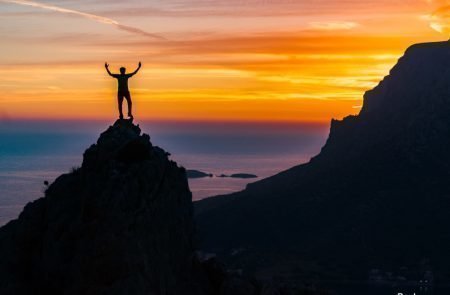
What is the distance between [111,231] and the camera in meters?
33.4

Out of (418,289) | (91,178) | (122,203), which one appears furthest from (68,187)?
(418,289)

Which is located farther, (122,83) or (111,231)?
(122,83)

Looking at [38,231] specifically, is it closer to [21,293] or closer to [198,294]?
[21,293]

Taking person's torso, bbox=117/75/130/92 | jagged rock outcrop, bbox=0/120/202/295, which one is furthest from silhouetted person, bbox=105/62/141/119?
jagged rock outcrop, bbox=0/120/202/295

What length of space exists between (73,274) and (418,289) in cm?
16532

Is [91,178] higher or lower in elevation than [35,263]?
higher

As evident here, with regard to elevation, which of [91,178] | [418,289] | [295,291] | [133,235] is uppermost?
[91,178]

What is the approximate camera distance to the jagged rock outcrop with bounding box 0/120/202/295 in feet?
108

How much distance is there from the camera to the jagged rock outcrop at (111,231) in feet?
108

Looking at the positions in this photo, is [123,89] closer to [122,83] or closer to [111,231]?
[122,83]

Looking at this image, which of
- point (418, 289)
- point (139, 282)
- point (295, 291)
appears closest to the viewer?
point (139, 282)

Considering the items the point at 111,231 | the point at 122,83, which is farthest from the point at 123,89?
the point at 111,231

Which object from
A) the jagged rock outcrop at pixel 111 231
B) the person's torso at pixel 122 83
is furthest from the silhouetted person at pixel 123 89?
the jagged rock outcrop at pixel 111 231

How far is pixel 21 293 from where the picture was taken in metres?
34.8
